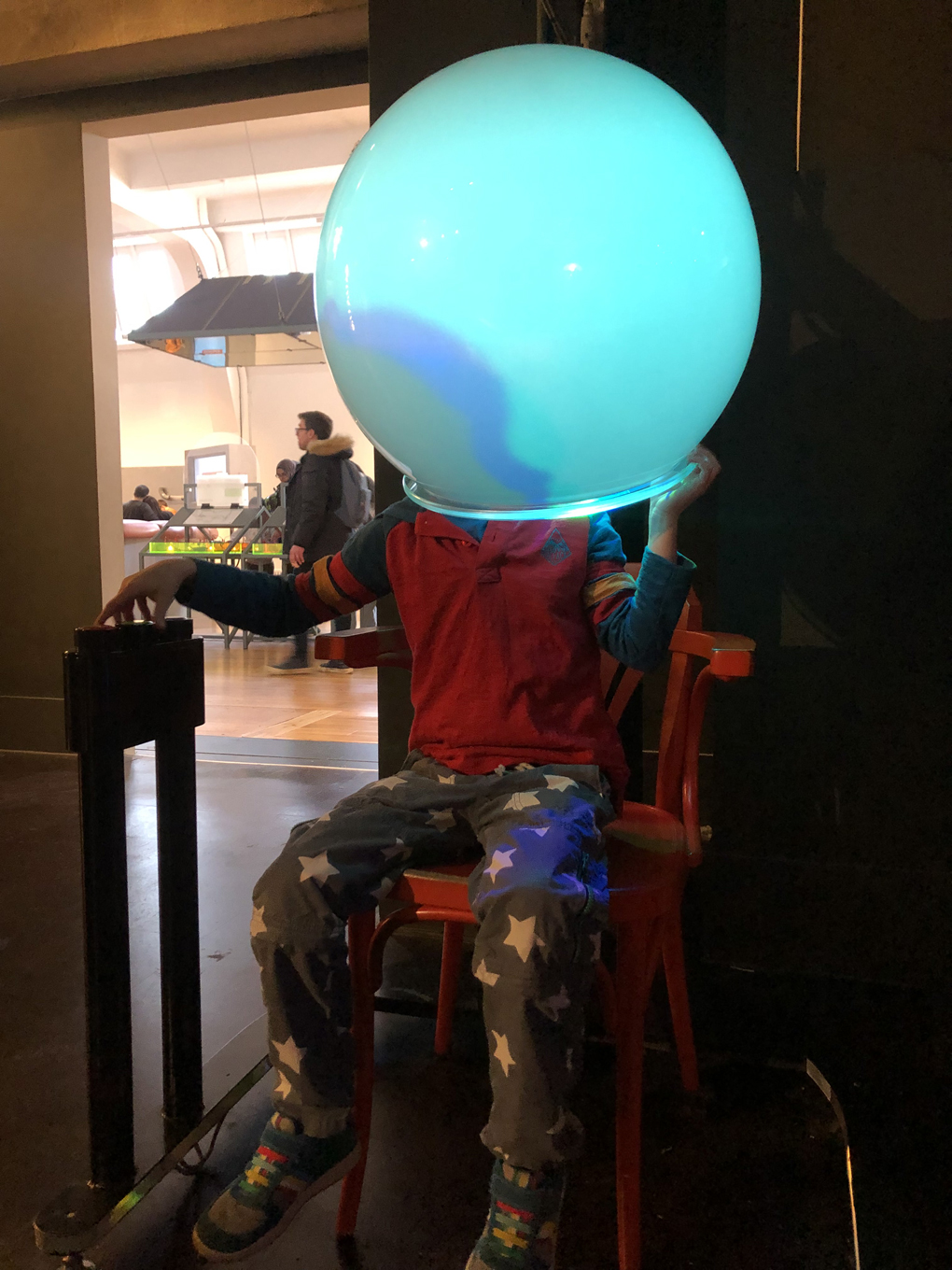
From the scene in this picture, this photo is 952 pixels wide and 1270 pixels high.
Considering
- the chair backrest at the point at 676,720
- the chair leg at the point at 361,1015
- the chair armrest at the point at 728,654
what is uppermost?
the chair armrest at the point at 728,654

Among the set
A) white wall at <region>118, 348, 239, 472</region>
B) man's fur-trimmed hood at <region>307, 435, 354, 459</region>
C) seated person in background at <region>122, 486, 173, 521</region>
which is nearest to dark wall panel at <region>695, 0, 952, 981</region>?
man's fur-trimmed hood at <region>307, 435, 354, 459</region>

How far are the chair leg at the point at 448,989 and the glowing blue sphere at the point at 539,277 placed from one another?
89cm

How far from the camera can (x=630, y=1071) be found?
907 mm

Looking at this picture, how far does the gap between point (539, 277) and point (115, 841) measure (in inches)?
27.7

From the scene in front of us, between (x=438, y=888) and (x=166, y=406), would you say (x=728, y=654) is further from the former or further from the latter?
(x=166, y=406)

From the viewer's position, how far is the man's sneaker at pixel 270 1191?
829 mm

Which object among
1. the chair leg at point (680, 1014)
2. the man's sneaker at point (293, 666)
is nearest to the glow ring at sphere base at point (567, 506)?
the chair leg at point (680, 1014)

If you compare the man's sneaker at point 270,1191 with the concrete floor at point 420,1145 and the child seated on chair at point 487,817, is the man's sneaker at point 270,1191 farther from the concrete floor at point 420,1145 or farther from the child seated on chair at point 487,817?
→ the concrete floor at point 420,1145

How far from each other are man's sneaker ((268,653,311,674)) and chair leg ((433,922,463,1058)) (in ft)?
12.7

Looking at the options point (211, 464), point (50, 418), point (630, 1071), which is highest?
point (211, 464)

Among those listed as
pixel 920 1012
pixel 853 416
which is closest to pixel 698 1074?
pixel 920 1012

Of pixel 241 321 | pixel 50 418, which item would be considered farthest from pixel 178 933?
pixel 241 321

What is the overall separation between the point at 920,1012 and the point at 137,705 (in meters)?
1.28

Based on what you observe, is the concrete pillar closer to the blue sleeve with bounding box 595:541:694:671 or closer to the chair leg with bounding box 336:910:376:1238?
the chair leg with bounding box 336:910:376:1238
